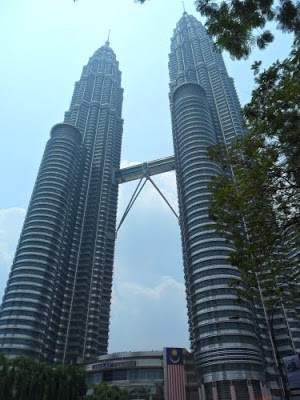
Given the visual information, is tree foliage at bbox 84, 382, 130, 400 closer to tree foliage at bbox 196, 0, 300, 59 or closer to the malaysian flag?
the malaysian flag

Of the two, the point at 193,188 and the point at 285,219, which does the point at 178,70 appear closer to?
the point at 193,188

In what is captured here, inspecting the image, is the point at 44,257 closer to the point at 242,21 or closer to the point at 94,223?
the point at 94,223

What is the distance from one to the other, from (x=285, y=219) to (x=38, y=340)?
3831 inches

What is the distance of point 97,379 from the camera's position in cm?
8844

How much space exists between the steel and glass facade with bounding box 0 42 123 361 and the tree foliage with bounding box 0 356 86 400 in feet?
134

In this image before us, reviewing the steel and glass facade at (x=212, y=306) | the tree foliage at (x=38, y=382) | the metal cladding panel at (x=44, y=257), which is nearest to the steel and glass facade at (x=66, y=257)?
the metal cladding panel at (x=44, y=257)

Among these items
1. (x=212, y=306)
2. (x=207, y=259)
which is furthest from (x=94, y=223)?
(x=212, y=306)

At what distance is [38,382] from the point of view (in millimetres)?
51219

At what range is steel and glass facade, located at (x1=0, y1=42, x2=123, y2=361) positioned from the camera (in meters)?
97.9

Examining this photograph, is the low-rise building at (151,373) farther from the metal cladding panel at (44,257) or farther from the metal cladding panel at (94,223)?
the metal cladding panel at (94,223)

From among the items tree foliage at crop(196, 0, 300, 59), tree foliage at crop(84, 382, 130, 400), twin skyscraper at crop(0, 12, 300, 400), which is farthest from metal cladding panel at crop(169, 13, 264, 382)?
tree foliage at crop(196, 0, 300, 59)

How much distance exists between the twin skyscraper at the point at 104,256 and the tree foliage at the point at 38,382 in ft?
110

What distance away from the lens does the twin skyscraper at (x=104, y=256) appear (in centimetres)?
8319

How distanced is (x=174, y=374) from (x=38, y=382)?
41.4 metres
